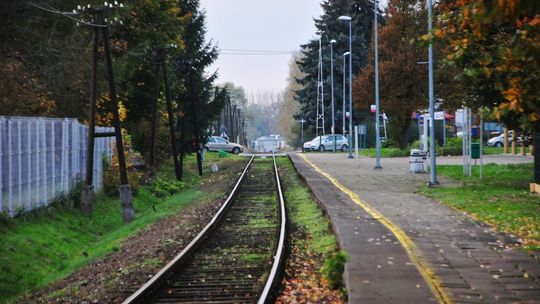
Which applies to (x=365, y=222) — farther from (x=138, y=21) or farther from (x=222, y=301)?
(x=138, y=21)

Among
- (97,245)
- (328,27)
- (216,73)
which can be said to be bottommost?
(97,245)

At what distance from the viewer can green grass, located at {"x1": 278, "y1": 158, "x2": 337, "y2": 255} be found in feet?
44.6

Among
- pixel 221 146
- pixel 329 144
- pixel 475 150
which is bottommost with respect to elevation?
pixel 475 150

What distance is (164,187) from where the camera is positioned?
31.8 metres

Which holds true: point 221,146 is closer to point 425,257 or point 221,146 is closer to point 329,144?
point 329,144

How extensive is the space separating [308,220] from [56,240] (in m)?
5.91

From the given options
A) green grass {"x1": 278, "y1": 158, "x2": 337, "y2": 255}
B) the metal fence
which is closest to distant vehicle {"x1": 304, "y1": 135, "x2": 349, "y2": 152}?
green grass {"x1": 278, "y1": 158, "x2": 337, "y2": 255}

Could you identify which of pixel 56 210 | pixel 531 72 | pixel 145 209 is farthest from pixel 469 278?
pixel 145 209

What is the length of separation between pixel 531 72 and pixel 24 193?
12958 mm

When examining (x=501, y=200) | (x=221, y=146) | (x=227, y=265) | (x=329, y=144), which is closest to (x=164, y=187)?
(x=501, y=200)

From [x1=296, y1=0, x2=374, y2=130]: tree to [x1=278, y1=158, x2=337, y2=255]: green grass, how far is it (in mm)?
48890

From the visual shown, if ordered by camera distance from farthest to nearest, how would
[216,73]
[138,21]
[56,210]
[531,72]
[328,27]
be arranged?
[328,27]
[216,73]
[138,21]
[56,210]
[531,72]

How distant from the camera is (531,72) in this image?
27.0 ft

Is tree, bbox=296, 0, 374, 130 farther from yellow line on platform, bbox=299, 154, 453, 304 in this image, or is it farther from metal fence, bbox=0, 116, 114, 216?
yellow line on platform, bbox=299, 154, 453, 304
